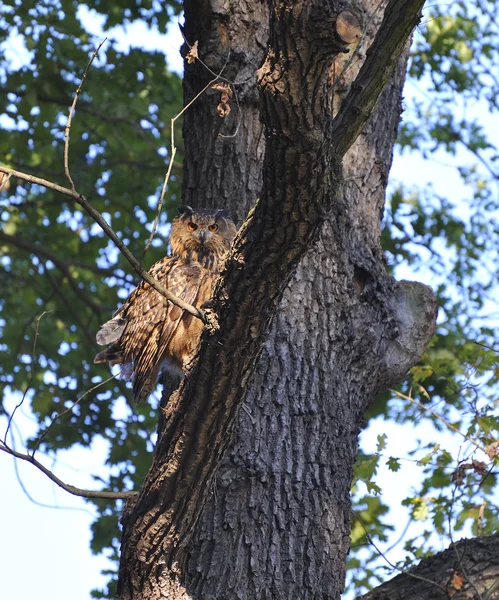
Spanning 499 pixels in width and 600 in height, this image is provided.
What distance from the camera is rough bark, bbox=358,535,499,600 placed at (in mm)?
2994

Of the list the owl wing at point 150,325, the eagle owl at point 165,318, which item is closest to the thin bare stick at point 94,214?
the eagle owl at point 165,318

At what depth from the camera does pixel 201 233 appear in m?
4.12

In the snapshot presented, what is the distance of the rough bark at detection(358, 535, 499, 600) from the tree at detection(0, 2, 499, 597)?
0.23 meters

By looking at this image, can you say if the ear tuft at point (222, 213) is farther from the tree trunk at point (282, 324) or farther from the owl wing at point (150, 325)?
the owl wing at point (150, 325)

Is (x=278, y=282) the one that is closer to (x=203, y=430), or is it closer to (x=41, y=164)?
(x=203, y=430)

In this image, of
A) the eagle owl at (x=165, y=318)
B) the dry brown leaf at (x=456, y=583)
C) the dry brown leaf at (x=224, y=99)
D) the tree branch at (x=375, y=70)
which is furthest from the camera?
the eagle owl at (x=165, y=318)

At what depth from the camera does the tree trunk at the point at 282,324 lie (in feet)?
7.13

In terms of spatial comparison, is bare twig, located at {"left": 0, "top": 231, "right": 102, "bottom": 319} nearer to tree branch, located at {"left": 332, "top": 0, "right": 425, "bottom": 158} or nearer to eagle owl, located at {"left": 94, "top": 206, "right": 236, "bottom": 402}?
eagle owl, located at {"left": 94, "top": 206, "right": 236, "bottom": 402}

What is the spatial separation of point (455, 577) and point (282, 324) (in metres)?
1.15

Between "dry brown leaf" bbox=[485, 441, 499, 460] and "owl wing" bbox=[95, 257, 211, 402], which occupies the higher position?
"owl wing" bbox=[95, 257, 211, 402]

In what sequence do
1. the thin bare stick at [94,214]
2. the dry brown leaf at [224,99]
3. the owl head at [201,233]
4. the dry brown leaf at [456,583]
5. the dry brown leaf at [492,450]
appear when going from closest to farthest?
1. the thin bare stick at [94,214]
2. the dry brown leaf at [456,583]
3. the dry brown leaf at [224,99]
4. the dry brown leaf at [492,450]
5. the owl head at [201,233]

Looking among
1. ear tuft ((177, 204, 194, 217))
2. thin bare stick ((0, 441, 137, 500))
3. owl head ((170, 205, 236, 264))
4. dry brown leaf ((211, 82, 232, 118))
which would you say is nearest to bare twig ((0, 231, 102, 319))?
owl head ((170, 205, 236, 264))

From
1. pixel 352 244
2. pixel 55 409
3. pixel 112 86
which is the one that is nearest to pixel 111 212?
pixel 112 86

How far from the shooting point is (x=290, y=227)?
2.27 metres
